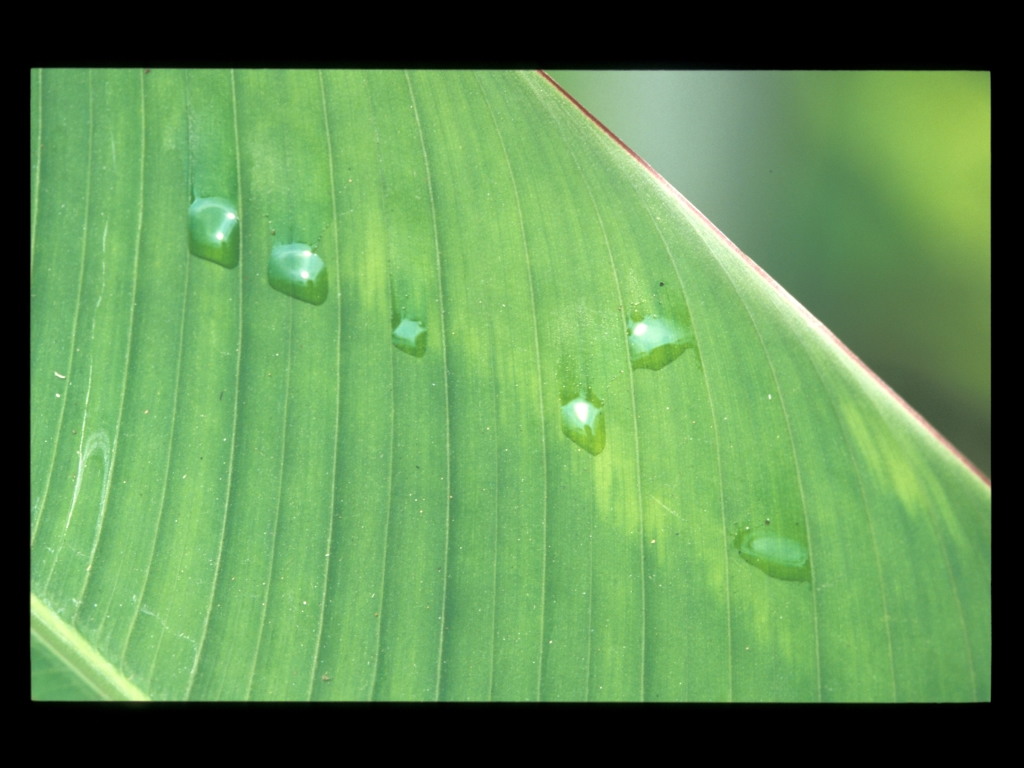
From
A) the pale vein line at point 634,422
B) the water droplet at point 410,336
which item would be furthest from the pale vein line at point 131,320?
the pale vein line at point 634,422

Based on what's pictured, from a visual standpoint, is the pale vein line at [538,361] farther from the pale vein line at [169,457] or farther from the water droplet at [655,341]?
the pale vein line at [169,457]

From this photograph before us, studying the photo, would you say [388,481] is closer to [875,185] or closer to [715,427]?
[715,427]

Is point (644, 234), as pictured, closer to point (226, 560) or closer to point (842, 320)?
point (842, 320)

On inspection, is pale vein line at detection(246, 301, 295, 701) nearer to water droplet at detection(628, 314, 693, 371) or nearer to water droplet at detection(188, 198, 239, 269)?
water droplet at detection(188, 198, 239, 269)

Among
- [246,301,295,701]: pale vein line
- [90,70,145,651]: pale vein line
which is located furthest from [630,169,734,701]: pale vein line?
[90,70,145,651]: pale vein line

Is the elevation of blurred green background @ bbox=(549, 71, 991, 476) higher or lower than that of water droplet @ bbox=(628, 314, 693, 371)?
higher

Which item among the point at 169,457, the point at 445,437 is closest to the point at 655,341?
the point at 445,437
